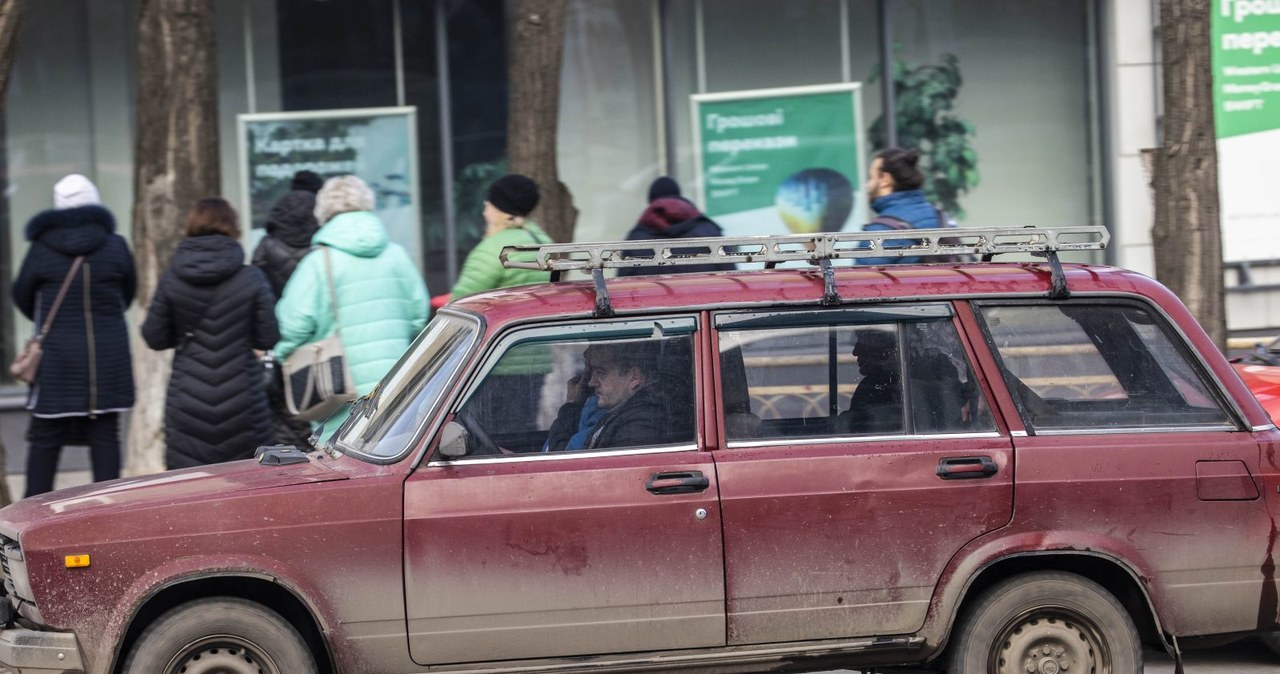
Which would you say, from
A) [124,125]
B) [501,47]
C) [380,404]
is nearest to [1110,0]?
[501,47]

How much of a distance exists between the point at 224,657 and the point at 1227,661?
4.01 m

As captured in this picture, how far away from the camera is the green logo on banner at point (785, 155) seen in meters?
11.7

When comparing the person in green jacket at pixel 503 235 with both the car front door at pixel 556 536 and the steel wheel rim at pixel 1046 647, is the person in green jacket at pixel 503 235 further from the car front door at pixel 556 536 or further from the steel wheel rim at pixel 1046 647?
the steel wheel rim at pixel 1046 647

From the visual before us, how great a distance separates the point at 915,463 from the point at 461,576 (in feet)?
4.88

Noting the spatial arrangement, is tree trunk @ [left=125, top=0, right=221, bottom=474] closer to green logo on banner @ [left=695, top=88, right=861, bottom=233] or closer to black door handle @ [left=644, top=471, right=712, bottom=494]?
green logo on banner @ [left=695, top=88, right=861, bottom=233]

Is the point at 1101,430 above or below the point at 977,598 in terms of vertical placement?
above

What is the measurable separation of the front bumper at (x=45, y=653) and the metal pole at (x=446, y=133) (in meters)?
7.44

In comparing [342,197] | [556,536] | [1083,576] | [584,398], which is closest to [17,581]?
[556,536]

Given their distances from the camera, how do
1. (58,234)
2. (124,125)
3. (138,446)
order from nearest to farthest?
1. (58,234)
2. (138,446)
3. (124,125)

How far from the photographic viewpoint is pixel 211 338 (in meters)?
6.75

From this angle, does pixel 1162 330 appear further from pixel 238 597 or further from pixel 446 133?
pixel 446 133

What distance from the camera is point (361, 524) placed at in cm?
442

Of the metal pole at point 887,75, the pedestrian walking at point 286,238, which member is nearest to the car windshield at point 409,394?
the pedestrian walking at point 286,238

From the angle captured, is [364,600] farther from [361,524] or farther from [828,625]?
[828,625]
